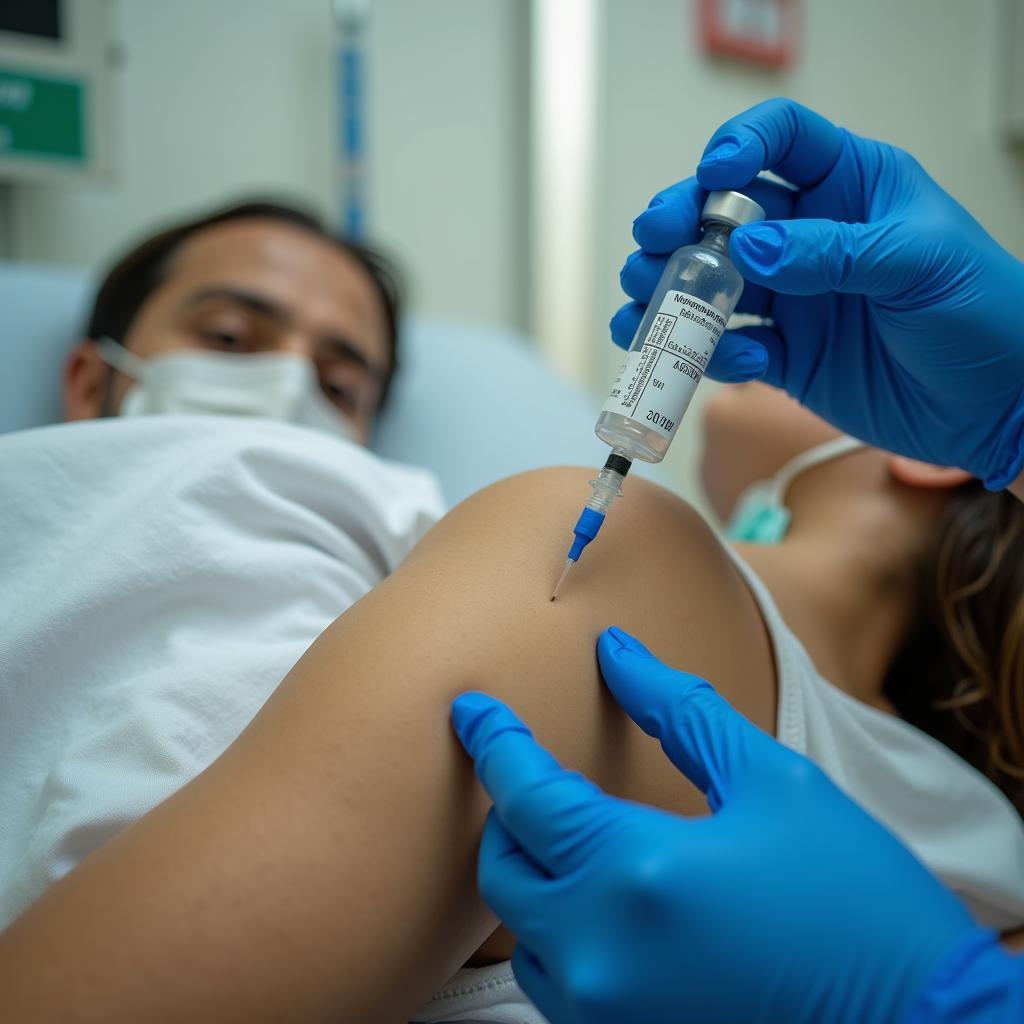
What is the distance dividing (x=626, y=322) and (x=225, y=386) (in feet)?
2.31

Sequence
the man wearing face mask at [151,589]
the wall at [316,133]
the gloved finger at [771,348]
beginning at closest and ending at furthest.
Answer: the man wearing face mask at [151,589], the gloved finger at [771,348], the wall at [316,133]

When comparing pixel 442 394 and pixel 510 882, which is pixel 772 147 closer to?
pixel 510 882

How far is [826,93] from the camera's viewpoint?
2002 mm

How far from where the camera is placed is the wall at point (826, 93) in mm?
1696

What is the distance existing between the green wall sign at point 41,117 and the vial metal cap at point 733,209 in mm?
1365

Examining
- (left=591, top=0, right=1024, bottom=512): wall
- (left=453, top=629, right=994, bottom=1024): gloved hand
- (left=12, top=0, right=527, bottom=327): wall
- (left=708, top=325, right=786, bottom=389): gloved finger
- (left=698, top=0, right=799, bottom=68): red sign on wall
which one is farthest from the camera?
(left=698, top=0, right=799, bottom=68): red sign on wall

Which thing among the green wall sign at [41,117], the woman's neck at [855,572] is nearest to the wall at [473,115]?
the green wall sign at [41,117]

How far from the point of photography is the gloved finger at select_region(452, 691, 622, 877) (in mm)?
521

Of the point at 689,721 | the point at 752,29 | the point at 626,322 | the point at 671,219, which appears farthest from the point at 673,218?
the point at 752,29

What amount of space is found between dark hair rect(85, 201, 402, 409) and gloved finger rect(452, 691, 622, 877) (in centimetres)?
121

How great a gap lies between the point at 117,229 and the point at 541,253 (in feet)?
2.90

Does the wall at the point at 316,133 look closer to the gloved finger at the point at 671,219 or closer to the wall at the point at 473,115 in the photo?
the wall at the point at 473,115

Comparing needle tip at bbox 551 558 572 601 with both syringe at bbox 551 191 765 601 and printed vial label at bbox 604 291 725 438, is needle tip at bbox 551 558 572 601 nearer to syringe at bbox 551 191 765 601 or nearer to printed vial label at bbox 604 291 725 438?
syringe at bbox 551 191 765 601

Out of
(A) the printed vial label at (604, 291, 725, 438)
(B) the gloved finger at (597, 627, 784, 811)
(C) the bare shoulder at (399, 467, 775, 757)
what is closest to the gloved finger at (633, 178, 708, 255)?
(A) the printed vial label at (604, 291, 725, 438)
